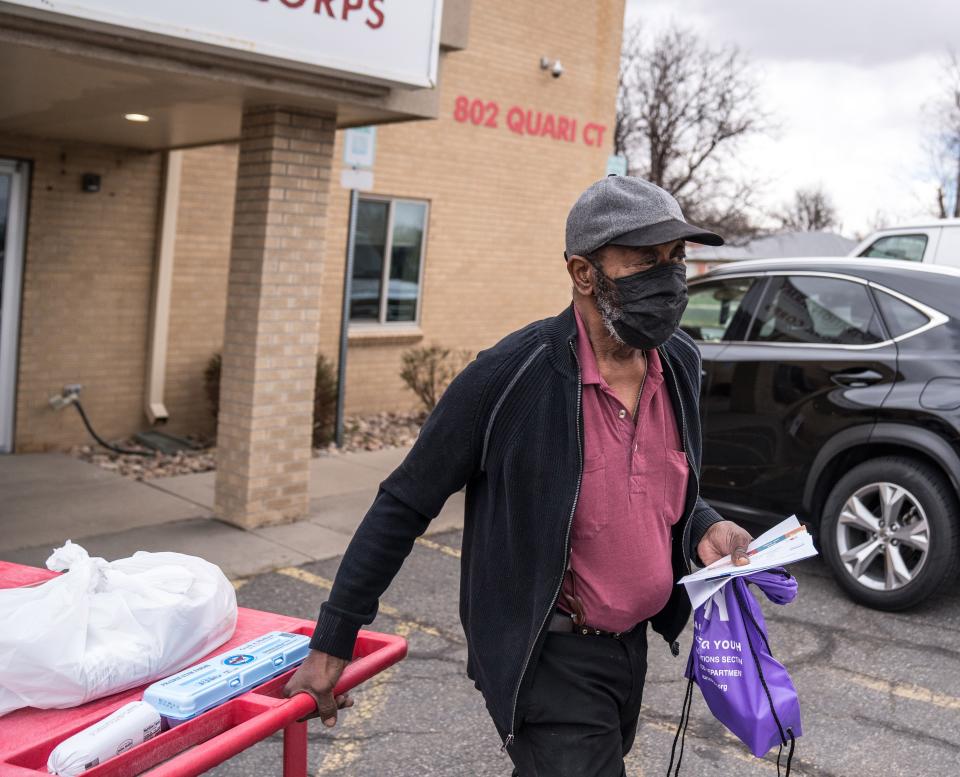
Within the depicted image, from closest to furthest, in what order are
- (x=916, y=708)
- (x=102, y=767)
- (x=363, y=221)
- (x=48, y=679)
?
1. (x=102, y=767)
2. (x=48, y=679)
3. (x=916, y=708)
4. (x=363, y=221)

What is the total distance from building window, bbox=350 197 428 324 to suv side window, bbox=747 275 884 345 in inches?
232

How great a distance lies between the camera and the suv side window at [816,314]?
6145mm

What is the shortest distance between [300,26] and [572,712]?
446 centimetres

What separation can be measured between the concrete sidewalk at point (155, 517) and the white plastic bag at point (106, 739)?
3948 mm

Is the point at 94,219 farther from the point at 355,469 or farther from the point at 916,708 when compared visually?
the point at 916,708

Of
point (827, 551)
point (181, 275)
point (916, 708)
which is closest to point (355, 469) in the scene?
point (181, 275)

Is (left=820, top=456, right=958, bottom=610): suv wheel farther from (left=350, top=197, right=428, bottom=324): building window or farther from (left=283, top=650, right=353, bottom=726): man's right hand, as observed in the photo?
(left=350, top=197, right=428, bottom=324): building window

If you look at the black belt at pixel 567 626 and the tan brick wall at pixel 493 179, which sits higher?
the tan brick wall at pixel 493 179

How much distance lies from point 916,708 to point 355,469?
5384 millimetres

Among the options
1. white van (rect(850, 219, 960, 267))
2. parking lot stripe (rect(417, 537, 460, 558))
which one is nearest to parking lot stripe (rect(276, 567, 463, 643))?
parking lot stripe (rect(417, 537, 460, 558))

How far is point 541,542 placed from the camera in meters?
2.38

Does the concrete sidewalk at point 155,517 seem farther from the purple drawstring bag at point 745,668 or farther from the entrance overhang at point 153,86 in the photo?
the purple drawstring bag at point 745,668

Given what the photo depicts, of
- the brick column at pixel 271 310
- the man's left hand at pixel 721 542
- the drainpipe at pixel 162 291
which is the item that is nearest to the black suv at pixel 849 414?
the brick column at pixel 271 310

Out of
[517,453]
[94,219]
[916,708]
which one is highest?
[94,219]
